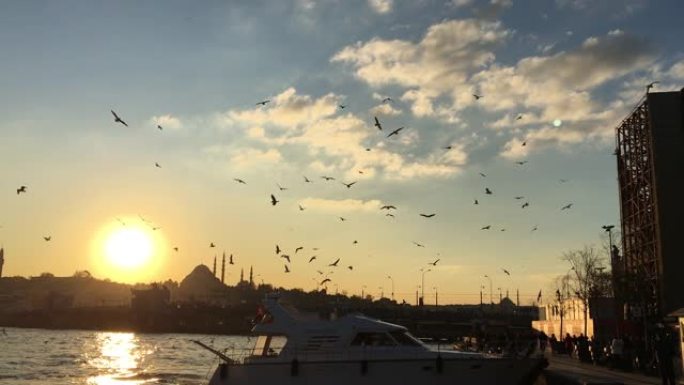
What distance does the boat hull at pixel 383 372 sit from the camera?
24.6m

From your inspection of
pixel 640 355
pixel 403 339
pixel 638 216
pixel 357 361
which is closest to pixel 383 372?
pixel 357 361

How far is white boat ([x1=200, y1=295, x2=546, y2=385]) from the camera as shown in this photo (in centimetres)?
2473

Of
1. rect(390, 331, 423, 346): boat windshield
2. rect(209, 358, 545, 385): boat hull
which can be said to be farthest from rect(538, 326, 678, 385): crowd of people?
rect(390, 331, 423, 346): boat windshield

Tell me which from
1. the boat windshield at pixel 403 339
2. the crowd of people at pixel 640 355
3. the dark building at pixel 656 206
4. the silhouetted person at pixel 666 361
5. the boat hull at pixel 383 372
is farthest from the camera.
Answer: the dark building at pixel 656 206

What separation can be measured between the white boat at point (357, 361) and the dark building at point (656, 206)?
36.1 m

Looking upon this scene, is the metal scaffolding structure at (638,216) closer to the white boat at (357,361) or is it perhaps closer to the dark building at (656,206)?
the dark building at (656,206)

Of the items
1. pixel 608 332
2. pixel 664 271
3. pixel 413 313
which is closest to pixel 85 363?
pixel 608 332

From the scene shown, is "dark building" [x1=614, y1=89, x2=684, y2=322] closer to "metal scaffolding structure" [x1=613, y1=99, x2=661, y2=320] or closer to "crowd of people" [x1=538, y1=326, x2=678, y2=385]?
"metal scaffolding structure" [x1=613, y1=99, x2=661, y2=320]

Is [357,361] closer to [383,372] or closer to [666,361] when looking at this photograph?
[383,372]

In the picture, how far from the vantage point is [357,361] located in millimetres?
24875

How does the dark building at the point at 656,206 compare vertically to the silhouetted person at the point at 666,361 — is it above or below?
above

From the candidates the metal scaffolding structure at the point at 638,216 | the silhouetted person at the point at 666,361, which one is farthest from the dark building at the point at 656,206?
the silhouetted person at the point at 666,361

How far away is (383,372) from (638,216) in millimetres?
51069

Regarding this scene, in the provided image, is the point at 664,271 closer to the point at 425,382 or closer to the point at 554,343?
the point at 554,343
